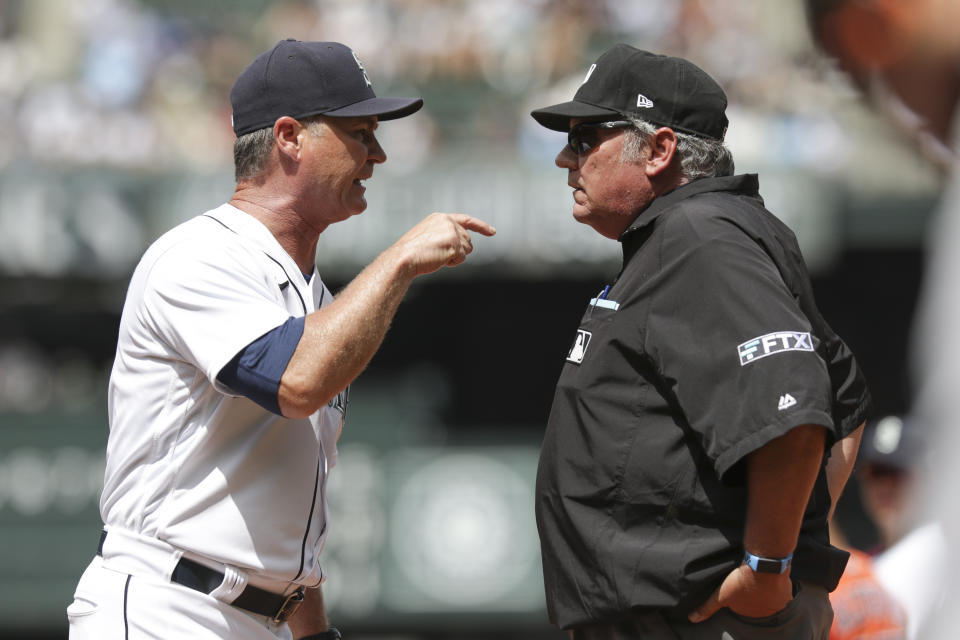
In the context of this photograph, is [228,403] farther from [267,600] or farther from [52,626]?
[52,626]

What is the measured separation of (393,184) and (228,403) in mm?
5766

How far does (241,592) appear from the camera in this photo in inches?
94.1

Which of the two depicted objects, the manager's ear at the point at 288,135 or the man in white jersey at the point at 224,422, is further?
the manager's ear at the point at 288,135

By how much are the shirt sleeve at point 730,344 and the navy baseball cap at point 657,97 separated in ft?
0.85

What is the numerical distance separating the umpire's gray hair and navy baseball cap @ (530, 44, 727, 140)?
0.01 meters

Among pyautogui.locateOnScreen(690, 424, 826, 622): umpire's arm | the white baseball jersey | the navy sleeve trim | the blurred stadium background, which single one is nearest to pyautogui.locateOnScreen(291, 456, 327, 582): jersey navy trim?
the white baseball jersey

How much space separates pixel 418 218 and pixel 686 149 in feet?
18.9

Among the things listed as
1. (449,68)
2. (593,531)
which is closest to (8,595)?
(449,68)

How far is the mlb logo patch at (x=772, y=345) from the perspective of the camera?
2.12 m

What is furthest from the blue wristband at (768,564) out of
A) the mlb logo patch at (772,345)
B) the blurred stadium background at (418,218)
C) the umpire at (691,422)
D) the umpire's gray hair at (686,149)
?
the blurred stadium background at (418,218)

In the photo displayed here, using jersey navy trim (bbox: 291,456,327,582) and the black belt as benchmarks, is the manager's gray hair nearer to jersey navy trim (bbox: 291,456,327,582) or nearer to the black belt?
jersey navy trim (bbox: 291,456,327,582)

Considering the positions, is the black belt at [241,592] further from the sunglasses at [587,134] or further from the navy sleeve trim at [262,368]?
the sunglasses at [587,134]

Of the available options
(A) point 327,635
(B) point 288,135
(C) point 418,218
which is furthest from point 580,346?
(C) point 418,218

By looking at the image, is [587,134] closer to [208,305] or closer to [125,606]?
[208,305]
